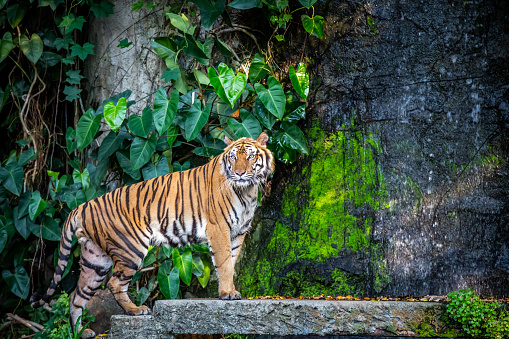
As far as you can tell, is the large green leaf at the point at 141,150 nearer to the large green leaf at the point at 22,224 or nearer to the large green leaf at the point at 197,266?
the large green leaf at the point at 197,266

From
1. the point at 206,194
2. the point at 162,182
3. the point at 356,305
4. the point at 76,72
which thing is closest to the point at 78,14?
the point at 76,72

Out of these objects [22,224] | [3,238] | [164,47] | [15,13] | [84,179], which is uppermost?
[15,13]

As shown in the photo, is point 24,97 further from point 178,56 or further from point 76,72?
point 178,56

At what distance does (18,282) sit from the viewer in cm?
535

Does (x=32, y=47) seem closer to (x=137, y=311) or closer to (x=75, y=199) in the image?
(x=75, y=199)

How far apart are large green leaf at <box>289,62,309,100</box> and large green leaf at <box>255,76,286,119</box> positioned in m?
0.15

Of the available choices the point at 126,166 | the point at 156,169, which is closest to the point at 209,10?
the point at 156,169

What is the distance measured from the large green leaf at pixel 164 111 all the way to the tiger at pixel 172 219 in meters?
0.49

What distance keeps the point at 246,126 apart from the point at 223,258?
138cm

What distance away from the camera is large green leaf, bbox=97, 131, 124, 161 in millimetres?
4918

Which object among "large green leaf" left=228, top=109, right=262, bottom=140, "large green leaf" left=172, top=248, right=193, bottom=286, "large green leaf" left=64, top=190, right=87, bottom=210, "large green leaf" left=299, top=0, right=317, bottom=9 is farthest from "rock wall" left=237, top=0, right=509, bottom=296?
"large green leaf" left=64, top=190, right=87, bottom=210

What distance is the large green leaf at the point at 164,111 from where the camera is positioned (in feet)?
14.2

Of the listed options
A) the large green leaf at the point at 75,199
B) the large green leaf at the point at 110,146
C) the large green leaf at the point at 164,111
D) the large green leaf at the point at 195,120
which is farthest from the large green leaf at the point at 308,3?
the large green leaf at the point at 75,199

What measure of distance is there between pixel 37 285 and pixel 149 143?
2475 mm
